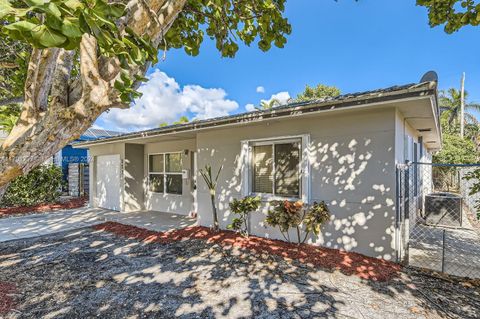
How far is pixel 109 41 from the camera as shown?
117 centimetres

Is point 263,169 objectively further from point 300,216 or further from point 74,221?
point 74,221

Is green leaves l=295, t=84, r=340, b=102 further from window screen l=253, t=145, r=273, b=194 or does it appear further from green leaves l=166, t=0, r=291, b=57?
green leaves l=166, t=0, r=291, b=57

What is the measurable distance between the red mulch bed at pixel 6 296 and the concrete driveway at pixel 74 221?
→ 3628 mm

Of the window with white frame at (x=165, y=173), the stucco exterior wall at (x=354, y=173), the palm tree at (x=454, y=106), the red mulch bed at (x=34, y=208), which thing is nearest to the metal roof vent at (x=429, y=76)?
the stucco exterior wall at (x=354, y=173)

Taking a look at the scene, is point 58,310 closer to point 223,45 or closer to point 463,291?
point 223,45

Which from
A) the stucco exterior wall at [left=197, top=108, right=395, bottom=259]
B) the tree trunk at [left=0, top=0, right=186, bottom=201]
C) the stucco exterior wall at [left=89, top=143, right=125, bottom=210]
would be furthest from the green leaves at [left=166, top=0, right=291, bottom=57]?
the stucco exterior wall at [left=89, top=143, right=125, bottom=210]

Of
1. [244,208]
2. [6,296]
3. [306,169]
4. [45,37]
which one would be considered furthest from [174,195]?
[45,37]

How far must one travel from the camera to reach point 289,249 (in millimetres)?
5367

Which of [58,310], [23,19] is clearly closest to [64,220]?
[58,310]

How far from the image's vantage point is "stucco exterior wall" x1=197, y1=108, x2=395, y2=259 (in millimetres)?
4727

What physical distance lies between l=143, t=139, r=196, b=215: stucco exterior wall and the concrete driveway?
1.17 ft

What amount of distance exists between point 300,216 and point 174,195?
19.4ft

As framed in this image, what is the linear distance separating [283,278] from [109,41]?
4.08 meters

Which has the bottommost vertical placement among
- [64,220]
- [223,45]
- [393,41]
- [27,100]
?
[64,220]
